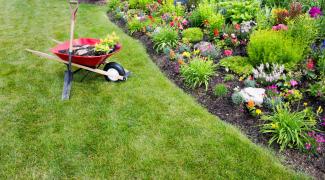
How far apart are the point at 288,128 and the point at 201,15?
13.2 feet

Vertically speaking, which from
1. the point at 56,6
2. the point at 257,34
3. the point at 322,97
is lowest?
the point at 56,6

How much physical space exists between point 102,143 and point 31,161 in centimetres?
81

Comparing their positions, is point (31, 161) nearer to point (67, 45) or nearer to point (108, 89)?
point (108, 89)

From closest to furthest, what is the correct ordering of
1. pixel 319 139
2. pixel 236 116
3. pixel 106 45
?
1. pixel 319 139
2. pixel 236 116
3. pixel 106 45

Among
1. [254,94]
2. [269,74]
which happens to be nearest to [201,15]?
[269,74]

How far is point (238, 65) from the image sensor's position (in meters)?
5.10

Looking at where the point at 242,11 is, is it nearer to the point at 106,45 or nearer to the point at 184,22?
the point at 184,22

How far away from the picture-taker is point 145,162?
3.32 metres

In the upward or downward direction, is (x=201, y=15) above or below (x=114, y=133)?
above

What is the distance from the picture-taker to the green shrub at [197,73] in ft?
15.5

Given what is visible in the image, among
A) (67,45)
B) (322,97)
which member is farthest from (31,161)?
(322,97)

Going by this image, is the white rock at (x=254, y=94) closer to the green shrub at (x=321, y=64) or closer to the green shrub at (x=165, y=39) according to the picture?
the green shrub at (x=321, y=64)

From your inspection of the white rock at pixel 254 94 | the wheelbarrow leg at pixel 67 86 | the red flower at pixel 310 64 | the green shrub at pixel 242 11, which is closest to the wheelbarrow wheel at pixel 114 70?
the wheelbarrow leg at pixel 67 86

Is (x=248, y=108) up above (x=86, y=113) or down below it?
above
